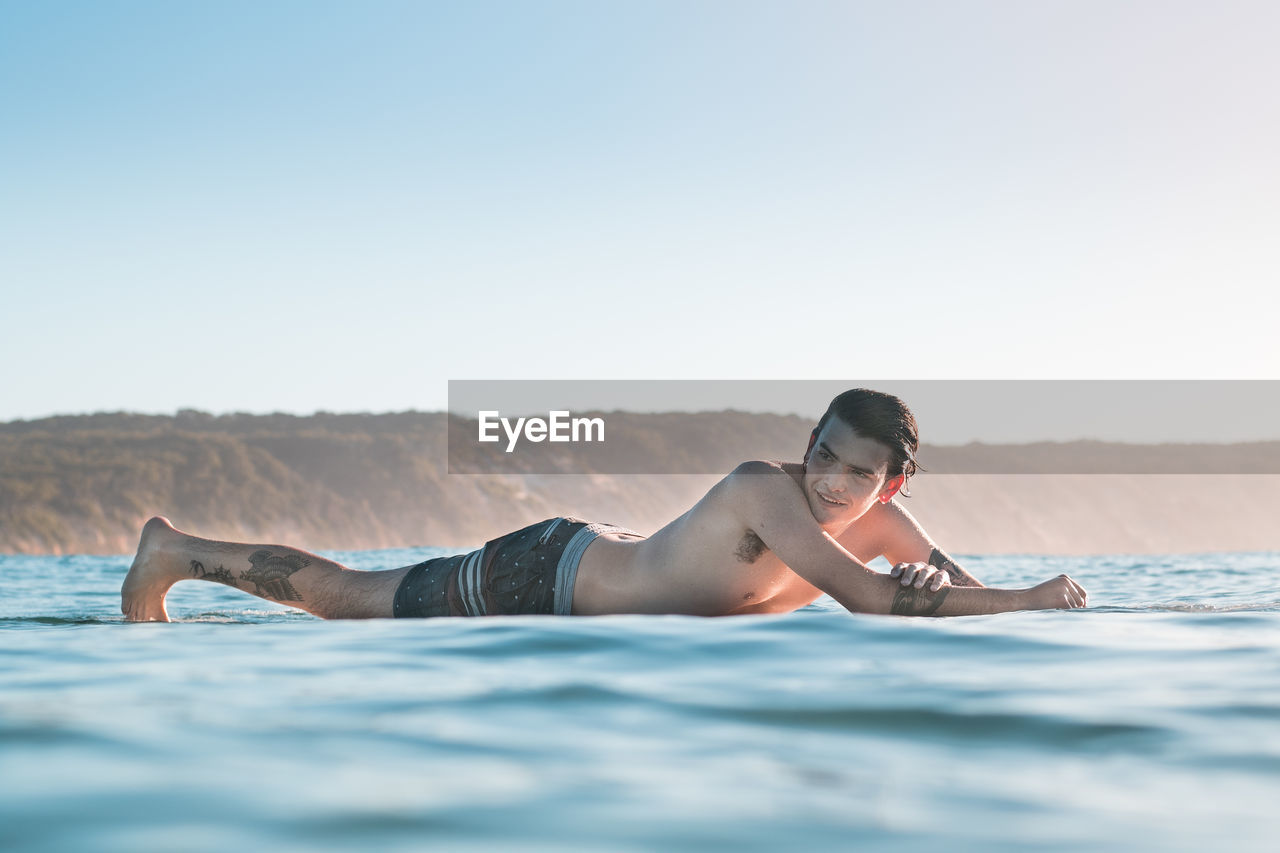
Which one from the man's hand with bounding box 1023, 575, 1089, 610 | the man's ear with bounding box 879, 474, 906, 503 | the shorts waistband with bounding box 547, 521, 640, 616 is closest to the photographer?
the man's ear with bounding box 879, 474, 906, 503

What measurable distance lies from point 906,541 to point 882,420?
3.61 ft

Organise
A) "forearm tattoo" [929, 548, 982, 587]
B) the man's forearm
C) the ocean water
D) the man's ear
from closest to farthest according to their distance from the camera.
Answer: the ocean water < the man's forearm < the man's ear < "forearm tattoo" [929, 548, 982, 587]

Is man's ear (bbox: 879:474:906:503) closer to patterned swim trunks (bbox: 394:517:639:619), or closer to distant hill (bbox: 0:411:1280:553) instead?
patterned swim trunks (bbox: 394:517:639:619)

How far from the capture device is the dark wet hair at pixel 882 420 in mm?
3768

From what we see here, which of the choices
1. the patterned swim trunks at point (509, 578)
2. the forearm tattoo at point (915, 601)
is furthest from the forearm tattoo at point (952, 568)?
the patterned swim trunks at point (509, 578)

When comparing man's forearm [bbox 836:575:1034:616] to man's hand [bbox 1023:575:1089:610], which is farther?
man's hand [bbox 1023:575:1089:610]

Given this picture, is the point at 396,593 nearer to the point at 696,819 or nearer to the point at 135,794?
the point at 135,794

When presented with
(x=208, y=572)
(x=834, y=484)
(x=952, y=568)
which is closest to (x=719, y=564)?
(x=834, y=484)

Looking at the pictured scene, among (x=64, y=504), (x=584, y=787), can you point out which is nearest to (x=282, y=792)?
(x=584, y=787)

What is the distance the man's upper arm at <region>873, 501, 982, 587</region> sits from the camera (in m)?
4.64

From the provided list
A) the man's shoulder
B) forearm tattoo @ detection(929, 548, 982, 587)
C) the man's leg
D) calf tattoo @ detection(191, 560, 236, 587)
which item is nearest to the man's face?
the man's shoulder

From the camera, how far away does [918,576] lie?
12.4 feet

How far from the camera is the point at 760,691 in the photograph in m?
2.36

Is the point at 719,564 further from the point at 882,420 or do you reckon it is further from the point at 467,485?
the point at 467,485
